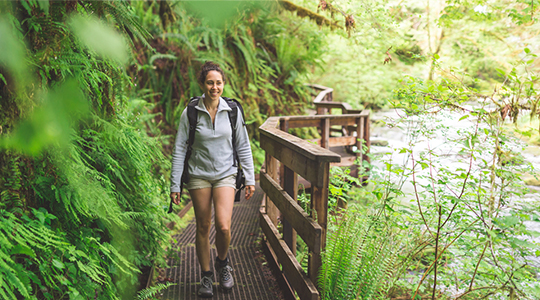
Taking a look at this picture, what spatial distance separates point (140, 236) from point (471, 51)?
15.4 meters

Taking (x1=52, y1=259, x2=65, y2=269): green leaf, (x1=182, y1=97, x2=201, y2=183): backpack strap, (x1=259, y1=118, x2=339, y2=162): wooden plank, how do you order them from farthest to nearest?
1. (x1=182, y1=97, x2=201, y2=183): backpack strap
2. (x1=259, y1=118, x2=339, y2=162): wooden plank
3. (x1=52, y1=259, x2=65, y2=269): green leaf

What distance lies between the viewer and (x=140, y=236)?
11.5 ft


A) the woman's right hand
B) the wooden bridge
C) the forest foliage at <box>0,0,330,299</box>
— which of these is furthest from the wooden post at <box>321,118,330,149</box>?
the woman's right hand

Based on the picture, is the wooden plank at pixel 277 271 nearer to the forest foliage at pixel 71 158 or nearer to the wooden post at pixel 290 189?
the wooden post at pixel 290 189

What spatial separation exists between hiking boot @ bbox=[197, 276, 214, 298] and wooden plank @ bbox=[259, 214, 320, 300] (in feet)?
2.38

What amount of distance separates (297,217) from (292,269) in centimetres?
51

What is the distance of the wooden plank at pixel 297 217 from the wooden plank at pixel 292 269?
0.33 metres

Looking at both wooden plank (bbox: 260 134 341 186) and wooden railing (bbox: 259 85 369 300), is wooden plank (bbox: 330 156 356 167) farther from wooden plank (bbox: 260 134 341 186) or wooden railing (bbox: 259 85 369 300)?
wooden plank (bbox: 260 134 341 186)

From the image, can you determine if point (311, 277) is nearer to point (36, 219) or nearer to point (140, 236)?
point (140, 236)

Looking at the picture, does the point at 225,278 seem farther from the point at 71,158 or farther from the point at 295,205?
the point at 71,158

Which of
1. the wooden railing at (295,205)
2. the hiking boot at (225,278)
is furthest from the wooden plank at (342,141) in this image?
the hiking boot at (225,278)

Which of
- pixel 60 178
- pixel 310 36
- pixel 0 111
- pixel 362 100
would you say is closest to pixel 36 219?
pixel 60 178

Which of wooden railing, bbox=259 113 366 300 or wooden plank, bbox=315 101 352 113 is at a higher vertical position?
wooden plank, bbox=315 101 352 113

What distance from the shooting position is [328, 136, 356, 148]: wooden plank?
28.6ft
